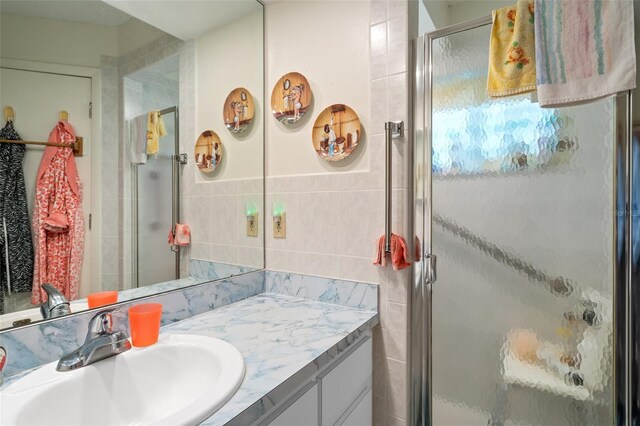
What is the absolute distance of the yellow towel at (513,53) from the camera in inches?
40.0

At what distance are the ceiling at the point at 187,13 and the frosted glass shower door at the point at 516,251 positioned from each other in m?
0.96

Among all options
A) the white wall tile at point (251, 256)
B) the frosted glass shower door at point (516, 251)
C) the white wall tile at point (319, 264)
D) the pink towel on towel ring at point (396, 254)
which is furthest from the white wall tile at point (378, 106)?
the white wall tile at point (251, 256)

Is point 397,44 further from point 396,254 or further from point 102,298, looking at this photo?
point 102,298

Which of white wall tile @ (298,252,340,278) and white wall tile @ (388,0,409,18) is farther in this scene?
white wall tile @ (298,252,340,278)

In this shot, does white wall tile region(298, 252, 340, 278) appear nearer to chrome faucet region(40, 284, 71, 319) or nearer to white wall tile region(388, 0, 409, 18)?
chrome faucet region(40, 284, 71, 319)

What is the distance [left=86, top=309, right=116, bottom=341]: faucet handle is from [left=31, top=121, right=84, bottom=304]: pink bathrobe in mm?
158

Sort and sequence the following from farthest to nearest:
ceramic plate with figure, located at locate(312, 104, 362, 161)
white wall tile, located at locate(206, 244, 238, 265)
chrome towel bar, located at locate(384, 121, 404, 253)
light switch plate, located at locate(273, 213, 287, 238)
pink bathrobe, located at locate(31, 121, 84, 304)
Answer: light switch plate, located at locate(273, 213, 287, 238), white wall tile, located at locate(206, 244, 238, 265), ceramic plate with figure, located at locate(312, 104, 362, 161), chrome towel bar, located at locate(384, 121, 404, 253), pink bathrobe, located at locate(31, 121, 84, 304)

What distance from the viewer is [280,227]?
1.58 meters

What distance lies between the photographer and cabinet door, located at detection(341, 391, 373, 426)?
3.67 ft

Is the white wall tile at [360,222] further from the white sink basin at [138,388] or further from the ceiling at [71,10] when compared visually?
the ceiling at [71,10]

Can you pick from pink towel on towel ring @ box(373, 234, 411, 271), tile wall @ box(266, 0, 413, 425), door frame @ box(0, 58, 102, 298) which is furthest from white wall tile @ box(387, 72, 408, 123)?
door frame @ box(0, 58, 102, 298)

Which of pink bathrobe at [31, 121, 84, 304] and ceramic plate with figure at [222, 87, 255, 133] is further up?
ceramic plate with figure at [222, 87, 255, 133]

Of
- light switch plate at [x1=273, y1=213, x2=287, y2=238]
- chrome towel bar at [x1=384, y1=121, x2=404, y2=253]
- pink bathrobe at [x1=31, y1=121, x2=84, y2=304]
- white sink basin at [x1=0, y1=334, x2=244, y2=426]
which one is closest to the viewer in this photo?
white sink basin at [x1=0, y1=334, x2=244, y2=426]

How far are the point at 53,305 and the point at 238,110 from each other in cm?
107
